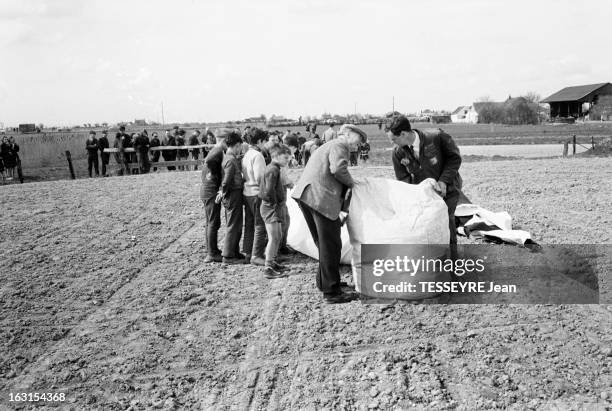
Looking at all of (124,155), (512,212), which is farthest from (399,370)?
(124,155)

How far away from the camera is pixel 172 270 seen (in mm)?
6441

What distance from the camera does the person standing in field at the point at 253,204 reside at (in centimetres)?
624

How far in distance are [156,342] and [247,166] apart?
2.59 m

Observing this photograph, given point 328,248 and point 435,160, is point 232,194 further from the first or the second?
point 435,160

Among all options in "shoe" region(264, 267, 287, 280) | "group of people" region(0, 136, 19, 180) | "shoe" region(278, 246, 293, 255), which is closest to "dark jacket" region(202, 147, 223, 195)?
"shoe" region(278, 246, 293, 255)

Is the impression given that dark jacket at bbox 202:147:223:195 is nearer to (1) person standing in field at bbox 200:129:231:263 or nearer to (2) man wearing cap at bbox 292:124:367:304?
(1) person standing in field at bbox 200:129:231:263

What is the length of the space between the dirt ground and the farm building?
69.1 metres

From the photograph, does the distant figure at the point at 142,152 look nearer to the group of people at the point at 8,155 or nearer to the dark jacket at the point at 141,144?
the dark jacket at the point at 141,144

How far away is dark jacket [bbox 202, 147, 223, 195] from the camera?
6.45m

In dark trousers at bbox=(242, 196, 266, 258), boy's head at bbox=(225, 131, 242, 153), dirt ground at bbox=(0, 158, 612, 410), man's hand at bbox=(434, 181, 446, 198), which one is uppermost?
boy's head at bbox=(225, 131, 242, 153)

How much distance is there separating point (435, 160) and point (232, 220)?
2694 mm

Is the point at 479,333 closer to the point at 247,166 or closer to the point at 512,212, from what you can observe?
the point at 247,166

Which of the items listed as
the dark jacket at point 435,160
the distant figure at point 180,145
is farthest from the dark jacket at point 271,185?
the distant figure at point 180,145

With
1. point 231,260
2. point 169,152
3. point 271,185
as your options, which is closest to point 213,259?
point 231,260
